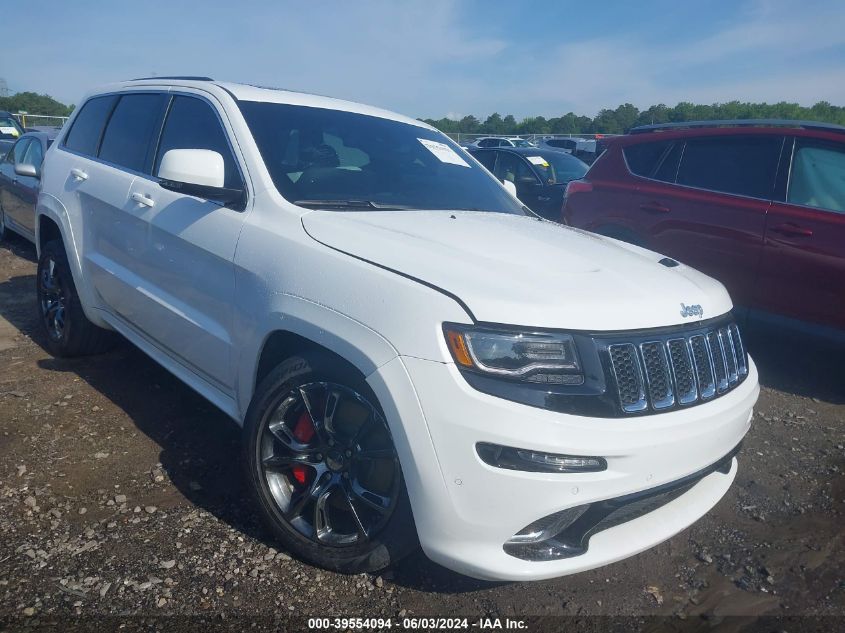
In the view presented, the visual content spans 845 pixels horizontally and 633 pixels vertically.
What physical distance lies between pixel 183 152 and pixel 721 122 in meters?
4.29

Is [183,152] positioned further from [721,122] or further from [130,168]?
[721,122]

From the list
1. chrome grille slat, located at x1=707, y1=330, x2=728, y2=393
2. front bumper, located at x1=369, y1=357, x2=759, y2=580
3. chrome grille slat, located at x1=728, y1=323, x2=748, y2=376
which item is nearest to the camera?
front bumper, located at x1=369, y1=357, x2=759, y2=580

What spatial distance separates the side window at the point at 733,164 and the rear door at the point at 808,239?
12 centimetres

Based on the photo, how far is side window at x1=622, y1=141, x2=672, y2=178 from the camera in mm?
5645

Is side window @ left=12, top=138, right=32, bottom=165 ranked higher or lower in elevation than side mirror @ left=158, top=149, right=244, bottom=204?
lower

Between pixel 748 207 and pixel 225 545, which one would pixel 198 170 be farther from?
pixel 748 207

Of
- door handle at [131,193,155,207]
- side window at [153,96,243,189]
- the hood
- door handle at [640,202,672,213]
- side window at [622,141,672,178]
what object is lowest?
door handle at [640,202,672,213]

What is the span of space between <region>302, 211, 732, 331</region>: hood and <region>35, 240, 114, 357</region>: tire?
2.48m

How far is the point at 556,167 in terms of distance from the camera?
10.9m

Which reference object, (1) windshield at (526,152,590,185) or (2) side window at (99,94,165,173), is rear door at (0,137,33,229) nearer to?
(2) side window at (99,94,165,173)

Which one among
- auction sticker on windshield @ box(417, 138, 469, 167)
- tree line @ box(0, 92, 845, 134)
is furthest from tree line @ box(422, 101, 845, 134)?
auction sticker on windshield @ box(417, 138, 469, 167)

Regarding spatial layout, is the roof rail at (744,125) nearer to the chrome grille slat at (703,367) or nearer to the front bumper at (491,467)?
the chrome grille slat at (703,367)

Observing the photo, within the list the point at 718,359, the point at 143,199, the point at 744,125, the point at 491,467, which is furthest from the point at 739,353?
the point at 744,125

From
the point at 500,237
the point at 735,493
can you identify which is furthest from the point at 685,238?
the point at 500,237
